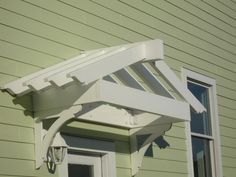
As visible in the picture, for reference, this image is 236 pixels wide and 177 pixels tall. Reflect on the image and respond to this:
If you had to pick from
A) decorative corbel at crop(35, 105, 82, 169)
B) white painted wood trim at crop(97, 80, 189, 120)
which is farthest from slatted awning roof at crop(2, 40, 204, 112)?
decorative corbel at crop(35, 105, 82, 169)

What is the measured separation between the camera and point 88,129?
18.0 ft

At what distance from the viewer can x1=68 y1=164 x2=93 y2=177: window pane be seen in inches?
211

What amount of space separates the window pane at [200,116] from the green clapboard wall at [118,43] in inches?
9.3

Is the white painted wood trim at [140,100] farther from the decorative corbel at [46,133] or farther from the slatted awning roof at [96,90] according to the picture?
the decorative corbel at [46,133]

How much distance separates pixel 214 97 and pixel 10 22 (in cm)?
406

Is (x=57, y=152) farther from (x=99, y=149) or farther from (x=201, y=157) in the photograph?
(x=201, y=157)

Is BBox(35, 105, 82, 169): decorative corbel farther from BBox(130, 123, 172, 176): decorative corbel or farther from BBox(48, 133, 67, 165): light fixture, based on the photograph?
BBox(130, 123, 172, 176): decorative corbel

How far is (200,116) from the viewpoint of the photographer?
314 inches

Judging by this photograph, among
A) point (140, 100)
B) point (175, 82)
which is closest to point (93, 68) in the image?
point (140, 100)

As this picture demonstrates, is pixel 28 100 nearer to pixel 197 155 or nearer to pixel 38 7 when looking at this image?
pixel 38 7

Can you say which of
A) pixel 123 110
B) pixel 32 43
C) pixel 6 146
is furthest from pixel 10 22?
pixel 123 110

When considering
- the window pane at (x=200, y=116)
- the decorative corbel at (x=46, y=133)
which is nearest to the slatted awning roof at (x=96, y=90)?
the decorative corbel at (x=46, y=133)

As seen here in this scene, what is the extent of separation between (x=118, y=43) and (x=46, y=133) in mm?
1716

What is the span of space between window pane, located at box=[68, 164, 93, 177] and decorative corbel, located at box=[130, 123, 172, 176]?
56cm
